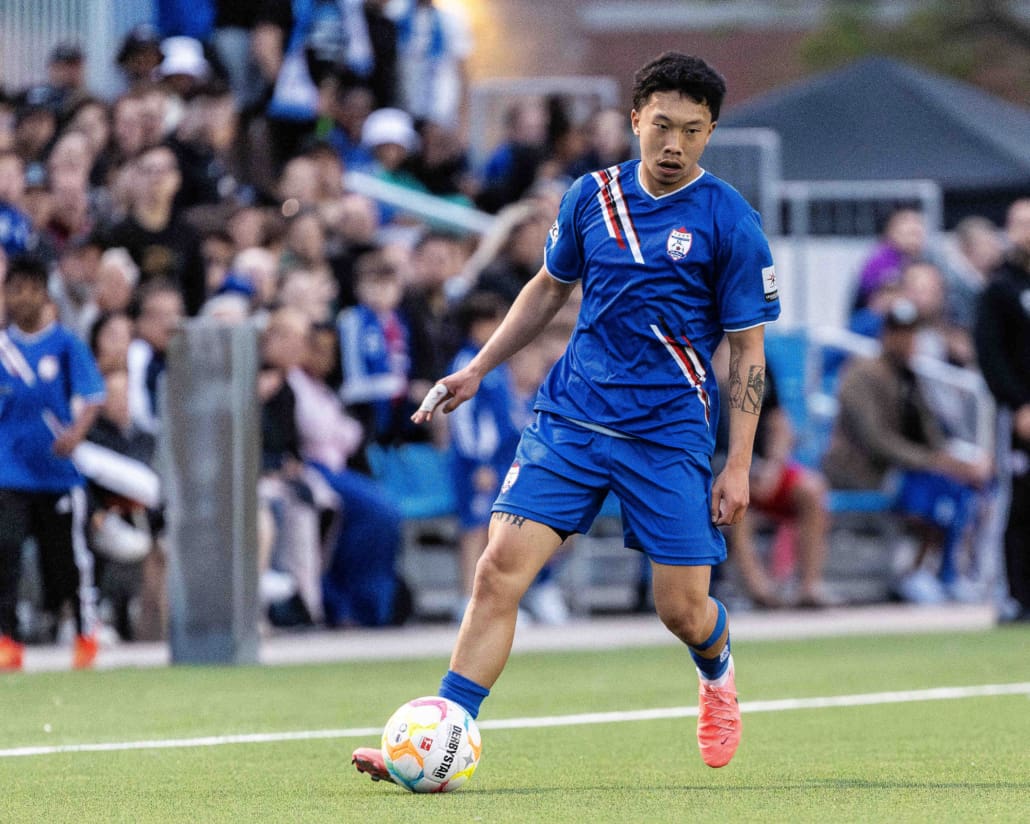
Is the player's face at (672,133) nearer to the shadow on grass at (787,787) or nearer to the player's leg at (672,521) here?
the player's leg at (672,521)

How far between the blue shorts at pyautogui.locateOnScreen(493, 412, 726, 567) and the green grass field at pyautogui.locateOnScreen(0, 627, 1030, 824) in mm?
766

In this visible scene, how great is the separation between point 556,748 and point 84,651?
14.3 ft

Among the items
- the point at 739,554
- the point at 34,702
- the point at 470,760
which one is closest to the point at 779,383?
the point at 739,554

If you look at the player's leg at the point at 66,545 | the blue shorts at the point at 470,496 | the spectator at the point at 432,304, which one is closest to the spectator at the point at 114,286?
the player's leg at the point at 66,545

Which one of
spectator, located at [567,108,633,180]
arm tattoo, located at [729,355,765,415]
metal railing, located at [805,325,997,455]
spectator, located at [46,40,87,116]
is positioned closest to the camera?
→ arm tattoo, located at [729,355,765,415]

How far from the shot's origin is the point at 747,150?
19500mm

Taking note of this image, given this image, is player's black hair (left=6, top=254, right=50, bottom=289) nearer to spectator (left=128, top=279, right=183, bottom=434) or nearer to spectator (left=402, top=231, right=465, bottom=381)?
spectator (left=128, top=279, right=183, bottom=434)

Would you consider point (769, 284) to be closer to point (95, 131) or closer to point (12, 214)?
point (12, 214)

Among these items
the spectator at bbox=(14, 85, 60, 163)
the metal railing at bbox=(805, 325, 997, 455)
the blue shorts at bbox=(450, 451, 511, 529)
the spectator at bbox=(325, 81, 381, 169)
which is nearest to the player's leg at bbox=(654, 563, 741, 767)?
the blue shorts at bbox=(450, 451, 511, 529)

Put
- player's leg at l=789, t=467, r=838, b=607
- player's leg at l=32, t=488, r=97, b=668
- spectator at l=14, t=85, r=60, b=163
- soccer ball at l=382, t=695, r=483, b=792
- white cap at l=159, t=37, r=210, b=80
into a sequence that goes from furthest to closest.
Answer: white cap at l=159, t=37, r=210, b=80 < player's leg at l=789, t=467, r=838, b=607 < spectator at l=14, t=85, r=60, b=163 < player's leg at l=32, t=488, r=97, b=668 < soccer ball at l=382, t=695, r=483, b=792

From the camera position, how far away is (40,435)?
11.7 meters

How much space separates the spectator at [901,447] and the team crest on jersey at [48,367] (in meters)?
7.13

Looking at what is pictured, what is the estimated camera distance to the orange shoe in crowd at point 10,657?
11180 mm

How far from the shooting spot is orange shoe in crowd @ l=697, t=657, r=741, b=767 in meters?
7.10
